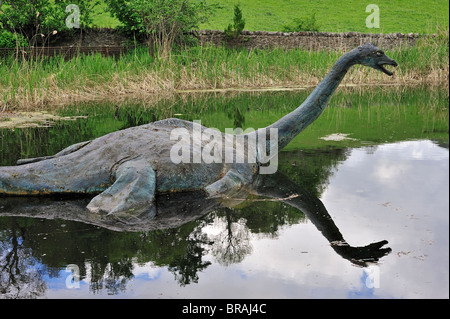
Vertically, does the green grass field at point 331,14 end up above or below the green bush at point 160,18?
above

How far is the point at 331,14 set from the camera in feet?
136

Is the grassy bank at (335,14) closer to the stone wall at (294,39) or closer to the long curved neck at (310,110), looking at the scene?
the stone wall at (294,39)

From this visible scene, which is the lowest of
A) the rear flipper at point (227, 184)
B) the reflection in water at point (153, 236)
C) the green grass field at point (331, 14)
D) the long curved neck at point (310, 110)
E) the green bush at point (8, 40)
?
the reflection in water at point (153, 236)

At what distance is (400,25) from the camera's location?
125 feet

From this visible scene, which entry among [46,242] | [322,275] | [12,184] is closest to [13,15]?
[12,184]

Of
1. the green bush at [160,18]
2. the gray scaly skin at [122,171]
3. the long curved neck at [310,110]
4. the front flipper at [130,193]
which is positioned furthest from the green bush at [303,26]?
the front flipper at [130,193]

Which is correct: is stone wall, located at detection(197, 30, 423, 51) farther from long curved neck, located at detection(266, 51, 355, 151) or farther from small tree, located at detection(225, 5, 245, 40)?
long curved neck, located at detection(266, 51, 355, 151)

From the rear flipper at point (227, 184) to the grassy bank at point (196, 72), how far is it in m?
8.08

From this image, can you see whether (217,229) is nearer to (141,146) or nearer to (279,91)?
(141,146)

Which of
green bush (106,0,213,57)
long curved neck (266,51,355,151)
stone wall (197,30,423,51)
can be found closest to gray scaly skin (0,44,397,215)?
long curved neck (266,51,355,151)

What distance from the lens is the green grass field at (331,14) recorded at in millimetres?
37250

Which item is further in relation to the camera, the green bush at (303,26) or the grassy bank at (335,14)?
the grassy bank at (335,14)

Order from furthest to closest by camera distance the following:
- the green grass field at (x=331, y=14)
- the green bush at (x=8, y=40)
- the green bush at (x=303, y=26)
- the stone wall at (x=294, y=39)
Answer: the green grass field at (x=331, y=14) → the green bush at (x=303, y=26) → the stone wall at (x=294, y=39) → the green bush at (x=8, y=40)

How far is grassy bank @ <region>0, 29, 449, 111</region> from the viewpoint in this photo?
1310 cm
